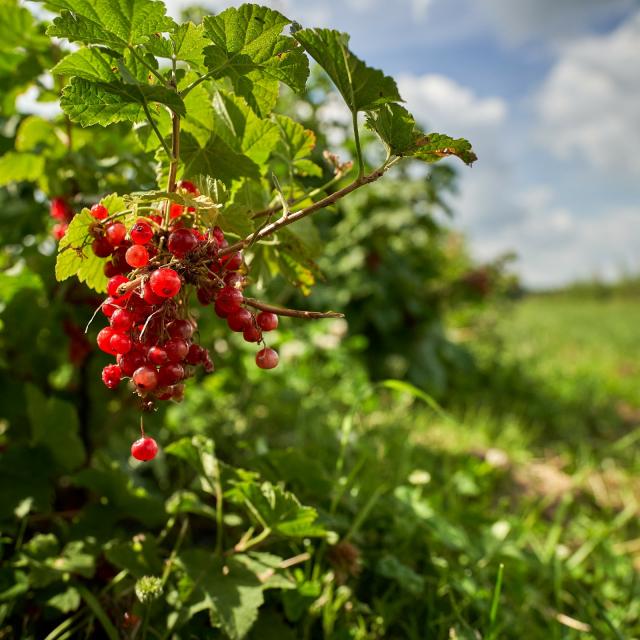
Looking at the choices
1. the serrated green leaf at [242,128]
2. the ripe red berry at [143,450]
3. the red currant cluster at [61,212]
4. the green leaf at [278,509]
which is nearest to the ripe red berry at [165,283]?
the ripe red berry at [143,450]

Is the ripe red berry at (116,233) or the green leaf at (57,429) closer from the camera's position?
the ripe red berry at (116,233)

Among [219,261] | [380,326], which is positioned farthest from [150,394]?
[380,326]

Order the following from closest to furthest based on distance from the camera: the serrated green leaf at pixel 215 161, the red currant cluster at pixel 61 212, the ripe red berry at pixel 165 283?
1. the ripe red berry at pixel 165 283
2. the serrated green leaf at pixel 215 161
3. the red currant cluster at pixel 61 212

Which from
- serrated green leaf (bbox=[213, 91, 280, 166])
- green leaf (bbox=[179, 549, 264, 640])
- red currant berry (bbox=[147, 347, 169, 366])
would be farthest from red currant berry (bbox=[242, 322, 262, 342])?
green leaf (bbox=[179, 549, 264, 640])

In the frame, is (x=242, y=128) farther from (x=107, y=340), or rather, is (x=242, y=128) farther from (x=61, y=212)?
(x=61, y=212)

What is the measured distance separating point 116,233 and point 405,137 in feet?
1.25

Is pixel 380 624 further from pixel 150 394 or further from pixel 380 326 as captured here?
pixel 380 326

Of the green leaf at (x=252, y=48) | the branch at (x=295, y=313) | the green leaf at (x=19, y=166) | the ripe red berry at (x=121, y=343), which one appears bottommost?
the ripe red berry at (x=121, y=343)

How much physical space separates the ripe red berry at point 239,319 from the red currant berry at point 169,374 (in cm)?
8

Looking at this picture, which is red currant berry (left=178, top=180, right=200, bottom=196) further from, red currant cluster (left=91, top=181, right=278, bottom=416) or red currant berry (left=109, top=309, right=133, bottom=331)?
red currant berry (left=109, top=309, right=133, bottom=331)

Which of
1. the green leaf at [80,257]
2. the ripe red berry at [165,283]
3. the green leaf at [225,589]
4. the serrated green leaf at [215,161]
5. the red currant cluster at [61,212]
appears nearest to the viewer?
the ripe red berry at [165,283]

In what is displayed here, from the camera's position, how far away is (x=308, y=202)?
3.30 ft

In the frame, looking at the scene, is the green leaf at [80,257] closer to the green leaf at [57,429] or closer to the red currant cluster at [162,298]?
the red currant cluster at [162,298]

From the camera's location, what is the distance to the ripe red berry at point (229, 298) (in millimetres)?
699
